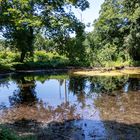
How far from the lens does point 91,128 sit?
37.2 feet

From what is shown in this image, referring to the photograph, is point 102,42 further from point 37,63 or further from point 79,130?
point 79,130

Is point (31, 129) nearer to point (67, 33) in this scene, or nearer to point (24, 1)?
point (67, 33)

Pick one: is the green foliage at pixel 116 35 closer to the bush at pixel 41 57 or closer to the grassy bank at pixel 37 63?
the grassy bank at pixel 37 63

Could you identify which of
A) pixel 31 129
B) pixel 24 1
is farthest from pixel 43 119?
pixel 24 1

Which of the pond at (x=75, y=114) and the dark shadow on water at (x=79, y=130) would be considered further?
the pond at (x=75, y=114)

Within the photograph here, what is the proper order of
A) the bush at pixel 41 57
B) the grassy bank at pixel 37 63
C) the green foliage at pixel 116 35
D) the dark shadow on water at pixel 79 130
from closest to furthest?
the dark shadow on water at pixel 79 130 → the grassy bank at pixel 37 63 → the green foliage at pixel 116 35 → the bush at pixel 41 57

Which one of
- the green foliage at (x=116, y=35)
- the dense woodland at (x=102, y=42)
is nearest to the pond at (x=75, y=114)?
the dense woodland at (x=102, y=42)

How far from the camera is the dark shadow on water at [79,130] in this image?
1013 cm

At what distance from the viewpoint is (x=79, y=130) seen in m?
11.1

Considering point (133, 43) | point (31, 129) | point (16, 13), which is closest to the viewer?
point (16, 13)

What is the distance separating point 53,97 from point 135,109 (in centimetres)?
613

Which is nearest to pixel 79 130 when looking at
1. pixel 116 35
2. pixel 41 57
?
pixel 41 57

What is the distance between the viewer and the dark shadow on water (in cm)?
1013

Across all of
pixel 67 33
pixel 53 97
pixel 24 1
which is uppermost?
pixel 24 1
